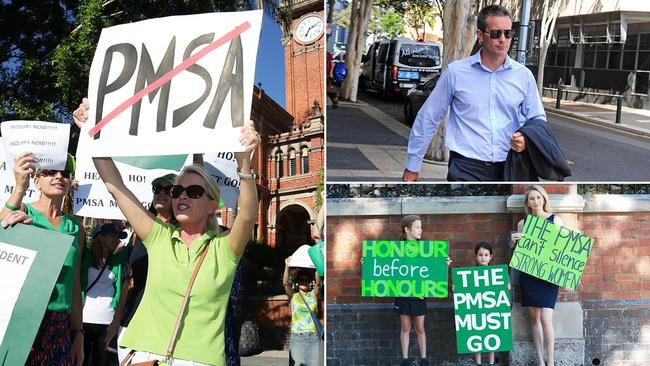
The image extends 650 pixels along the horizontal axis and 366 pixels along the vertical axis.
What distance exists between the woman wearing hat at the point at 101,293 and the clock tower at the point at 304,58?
5.41ft

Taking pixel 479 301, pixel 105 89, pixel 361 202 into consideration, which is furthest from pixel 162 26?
pixel 479 301

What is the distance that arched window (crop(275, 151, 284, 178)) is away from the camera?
24.9 ft

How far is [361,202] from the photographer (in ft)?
19.1

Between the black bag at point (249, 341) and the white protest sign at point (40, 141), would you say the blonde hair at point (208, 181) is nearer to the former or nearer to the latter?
the white protest sign at point (40, 141)

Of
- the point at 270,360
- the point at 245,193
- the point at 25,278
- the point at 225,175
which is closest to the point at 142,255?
the point at 25,278

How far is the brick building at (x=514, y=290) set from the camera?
5.91 metres

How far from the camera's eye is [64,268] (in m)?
4.21

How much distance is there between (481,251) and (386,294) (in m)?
0.71

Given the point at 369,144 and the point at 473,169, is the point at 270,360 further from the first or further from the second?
the point at 473,169

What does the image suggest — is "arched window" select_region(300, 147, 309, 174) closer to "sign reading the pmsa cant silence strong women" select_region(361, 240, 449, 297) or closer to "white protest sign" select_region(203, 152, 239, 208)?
"white protest sign" select_region(203, 152, 239, 208)

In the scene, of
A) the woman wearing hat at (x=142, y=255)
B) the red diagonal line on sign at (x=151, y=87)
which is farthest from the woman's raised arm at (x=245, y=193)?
the woman wearing hat at (x=142, y=255)

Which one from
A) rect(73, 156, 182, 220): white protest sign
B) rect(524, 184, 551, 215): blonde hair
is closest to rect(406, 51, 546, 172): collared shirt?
rect(524, 184, 551, 215): blonde hair

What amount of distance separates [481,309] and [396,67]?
5.71 feet

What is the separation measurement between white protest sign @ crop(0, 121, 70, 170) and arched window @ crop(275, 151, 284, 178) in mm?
2991
